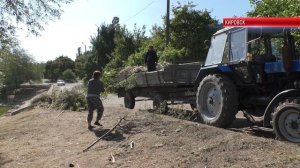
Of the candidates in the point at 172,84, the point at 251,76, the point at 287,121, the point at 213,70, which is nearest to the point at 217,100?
the point at 213,70

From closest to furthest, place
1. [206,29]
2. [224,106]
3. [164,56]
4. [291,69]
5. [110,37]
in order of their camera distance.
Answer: [291,69] → [224,106] → [164,56] → [206,29] → [110,37]

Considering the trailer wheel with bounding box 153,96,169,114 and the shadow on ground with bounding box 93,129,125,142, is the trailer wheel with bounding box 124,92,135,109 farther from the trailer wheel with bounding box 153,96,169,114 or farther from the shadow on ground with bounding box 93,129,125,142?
the shadow on ground with bounding box 93,129,125,142

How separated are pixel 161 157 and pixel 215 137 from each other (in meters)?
1.20

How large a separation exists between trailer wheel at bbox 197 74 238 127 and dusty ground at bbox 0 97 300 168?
1.75ft

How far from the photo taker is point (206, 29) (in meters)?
32.6

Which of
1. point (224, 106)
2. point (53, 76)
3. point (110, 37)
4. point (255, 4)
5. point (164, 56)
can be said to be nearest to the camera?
point (224, 106)

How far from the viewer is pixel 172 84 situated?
52.1 ft

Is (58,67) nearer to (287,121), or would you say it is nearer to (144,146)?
(144,146)

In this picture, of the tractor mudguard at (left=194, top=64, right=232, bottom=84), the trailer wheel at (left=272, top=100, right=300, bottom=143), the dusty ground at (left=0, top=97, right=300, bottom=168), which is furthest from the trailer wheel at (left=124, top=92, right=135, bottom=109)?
the trailer wheel at (left=272, top=100, right=300, bottom=143)

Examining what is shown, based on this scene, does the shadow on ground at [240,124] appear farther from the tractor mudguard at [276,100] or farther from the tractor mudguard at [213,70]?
the tractor mudguard at [213,70]

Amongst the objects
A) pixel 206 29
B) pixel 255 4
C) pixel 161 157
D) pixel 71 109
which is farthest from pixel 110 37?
pixel 161 157

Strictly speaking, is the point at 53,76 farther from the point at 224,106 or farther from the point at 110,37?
the point at 224,106

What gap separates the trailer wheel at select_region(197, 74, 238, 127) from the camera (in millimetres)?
11422

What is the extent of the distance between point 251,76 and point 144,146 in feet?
9.18
